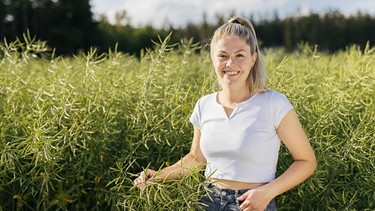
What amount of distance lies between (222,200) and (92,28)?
2610 centimetres

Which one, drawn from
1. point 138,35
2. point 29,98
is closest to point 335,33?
point 138,35

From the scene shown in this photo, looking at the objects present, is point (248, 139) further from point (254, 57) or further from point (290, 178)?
point (254, 57)

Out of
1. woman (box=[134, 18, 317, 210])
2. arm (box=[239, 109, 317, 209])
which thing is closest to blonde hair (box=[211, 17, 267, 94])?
woman (box=[134, 18, 317, 210])

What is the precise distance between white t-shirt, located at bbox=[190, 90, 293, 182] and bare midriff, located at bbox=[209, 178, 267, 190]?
2cm

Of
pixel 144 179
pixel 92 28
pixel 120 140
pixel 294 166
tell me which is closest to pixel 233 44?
pixel 294 166

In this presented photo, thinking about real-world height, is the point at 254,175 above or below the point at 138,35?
above

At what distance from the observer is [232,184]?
179 centimetres

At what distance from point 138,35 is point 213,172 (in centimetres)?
3202

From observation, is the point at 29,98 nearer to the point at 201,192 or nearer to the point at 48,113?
the point at 48,113

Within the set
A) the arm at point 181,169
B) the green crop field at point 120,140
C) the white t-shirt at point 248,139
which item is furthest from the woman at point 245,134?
the green crop field at point 120,140

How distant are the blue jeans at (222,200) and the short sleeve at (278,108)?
232mm

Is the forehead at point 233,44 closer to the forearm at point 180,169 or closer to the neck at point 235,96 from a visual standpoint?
the neck at point 235,96

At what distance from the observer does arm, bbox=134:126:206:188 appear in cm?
199

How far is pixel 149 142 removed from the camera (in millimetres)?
2680
